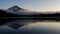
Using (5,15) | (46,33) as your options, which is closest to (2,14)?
(5,15)

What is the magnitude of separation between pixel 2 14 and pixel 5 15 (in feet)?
2.31

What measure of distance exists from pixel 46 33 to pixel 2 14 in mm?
23311

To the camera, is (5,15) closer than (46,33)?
No

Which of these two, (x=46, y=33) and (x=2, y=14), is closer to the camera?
(x=46, y=33)

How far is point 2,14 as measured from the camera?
30562mm

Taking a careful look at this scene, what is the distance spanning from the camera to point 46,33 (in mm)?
8023

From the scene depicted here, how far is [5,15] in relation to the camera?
30.2 m

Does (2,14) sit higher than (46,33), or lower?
higher

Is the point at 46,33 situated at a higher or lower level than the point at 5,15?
lower

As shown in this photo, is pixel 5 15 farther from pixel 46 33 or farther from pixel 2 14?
pixel 46 33

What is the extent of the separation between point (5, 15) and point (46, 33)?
74.9 ft
